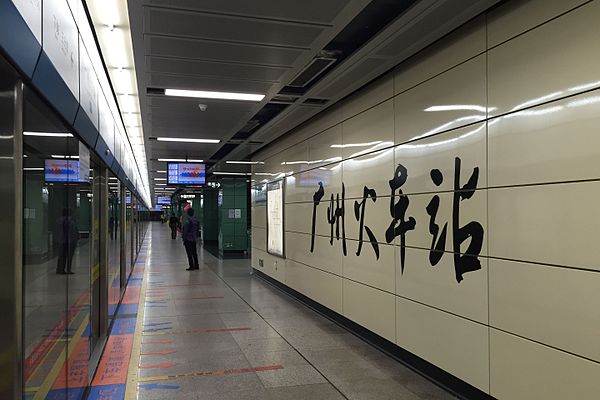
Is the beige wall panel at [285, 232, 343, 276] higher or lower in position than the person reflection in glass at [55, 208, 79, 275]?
lower

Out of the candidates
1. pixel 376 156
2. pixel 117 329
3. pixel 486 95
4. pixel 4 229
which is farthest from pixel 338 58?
pixel 117 329

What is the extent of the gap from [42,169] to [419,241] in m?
3.24

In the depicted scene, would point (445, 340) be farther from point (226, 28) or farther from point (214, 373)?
point (226, 28)

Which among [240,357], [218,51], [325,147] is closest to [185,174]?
[325,147]

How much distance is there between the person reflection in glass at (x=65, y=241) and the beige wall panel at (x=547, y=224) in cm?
294

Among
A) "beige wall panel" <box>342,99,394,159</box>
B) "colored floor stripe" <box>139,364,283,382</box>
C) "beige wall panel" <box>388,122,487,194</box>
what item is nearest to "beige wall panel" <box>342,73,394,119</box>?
"beige wall panel" <box>342,99,394,159</box>

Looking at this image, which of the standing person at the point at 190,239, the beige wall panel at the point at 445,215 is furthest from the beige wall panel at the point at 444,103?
the standing person at the point at 190,239

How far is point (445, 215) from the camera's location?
4137 millimetres

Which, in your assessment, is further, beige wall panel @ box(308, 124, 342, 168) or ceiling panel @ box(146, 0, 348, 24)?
beige wall panel @ box(308, 124, 342, 168)

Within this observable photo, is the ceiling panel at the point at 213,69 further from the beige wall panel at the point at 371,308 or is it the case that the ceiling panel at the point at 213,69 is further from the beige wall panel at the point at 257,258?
the beige wall panel at the point at 257,258

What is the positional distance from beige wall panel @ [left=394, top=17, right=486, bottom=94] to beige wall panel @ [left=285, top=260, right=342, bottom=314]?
284 cm

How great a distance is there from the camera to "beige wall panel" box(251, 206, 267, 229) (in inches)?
430

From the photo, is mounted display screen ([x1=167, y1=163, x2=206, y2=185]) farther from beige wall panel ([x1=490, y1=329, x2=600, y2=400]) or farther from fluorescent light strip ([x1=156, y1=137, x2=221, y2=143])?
beige wall panel ([x1=490, y1=329, x2=600, y2=400])

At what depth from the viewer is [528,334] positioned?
126 inches
